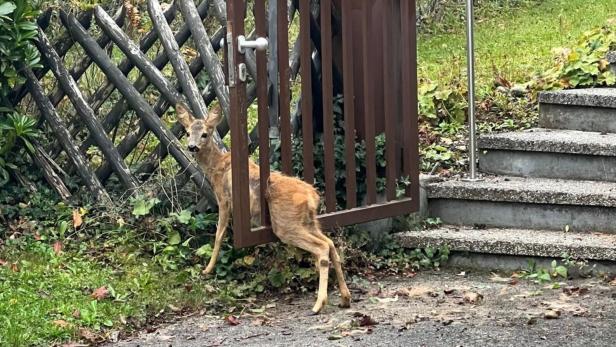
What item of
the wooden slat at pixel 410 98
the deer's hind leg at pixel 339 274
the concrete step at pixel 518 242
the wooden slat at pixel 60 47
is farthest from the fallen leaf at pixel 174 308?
the wooden slat at pixel 60 47

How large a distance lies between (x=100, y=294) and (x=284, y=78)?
5.25 feet

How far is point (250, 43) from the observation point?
6223 mm

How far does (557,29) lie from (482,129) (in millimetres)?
4160

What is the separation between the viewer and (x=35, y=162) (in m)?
7.88

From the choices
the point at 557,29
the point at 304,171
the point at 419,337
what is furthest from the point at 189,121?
the point at 557,29

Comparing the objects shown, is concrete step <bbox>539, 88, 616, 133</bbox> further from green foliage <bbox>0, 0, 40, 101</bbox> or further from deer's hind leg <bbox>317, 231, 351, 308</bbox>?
green foliage <bbox>0, 0, 40, 101</bbox>

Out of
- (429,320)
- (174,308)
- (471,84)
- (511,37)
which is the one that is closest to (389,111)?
(471,84)

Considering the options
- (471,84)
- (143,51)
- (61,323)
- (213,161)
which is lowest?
(61,323)

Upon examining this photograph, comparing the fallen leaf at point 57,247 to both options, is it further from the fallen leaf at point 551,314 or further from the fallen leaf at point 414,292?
the fallen leaf at point 551,314

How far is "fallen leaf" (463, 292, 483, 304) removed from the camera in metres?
6.42

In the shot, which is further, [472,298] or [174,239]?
[174,239]

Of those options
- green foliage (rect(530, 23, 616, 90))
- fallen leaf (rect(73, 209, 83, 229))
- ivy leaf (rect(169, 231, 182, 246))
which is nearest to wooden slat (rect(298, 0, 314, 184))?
ivy leaf (rect(169, 231, 182, 246))

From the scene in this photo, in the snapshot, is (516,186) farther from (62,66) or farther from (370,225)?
(62,66)

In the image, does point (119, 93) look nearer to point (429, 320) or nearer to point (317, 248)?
point (317, 248)
